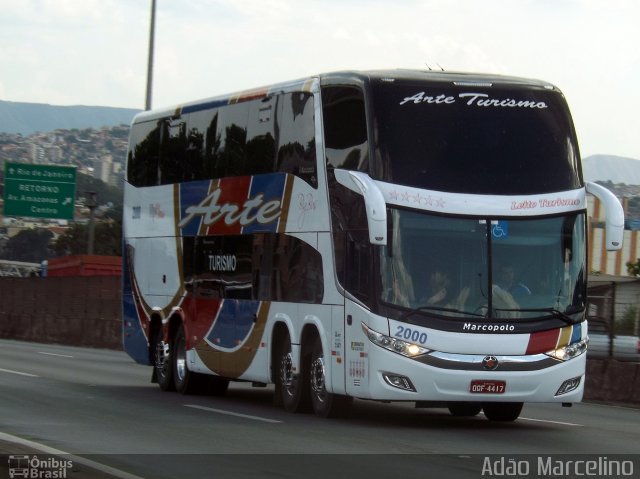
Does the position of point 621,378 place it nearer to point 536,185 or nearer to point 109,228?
point 536,185

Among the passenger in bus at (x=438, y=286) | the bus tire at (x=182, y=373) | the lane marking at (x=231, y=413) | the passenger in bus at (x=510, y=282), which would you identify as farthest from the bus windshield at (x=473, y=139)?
the bus tire at (x=182, y=373)

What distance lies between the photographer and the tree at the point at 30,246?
129375 millimetres

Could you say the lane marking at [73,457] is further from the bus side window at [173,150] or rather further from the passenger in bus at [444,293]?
the bus side window at [173,150]

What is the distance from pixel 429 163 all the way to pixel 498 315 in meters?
1.78

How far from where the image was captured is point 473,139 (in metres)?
15.7

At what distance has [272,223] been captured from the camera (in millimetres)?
18062

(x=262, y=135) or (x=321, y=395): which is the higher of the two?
(x=262, y=135)

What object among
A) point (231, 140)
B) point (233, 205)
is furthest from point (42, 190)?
point (233, 205)

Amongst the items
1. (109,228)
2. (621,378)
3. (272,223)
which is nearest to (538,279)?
(272,223)

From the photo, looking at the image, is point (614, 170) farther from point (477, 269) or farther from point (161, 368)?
point (477, 269)

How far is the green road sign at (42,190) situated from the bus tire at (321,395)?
117 feet

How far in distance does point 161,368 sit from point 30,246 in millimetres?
111599

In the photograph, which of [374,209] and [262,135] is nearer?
[374,209]

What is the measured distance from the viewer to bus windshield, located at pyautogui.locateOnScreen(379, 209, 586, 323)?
15180 mm
